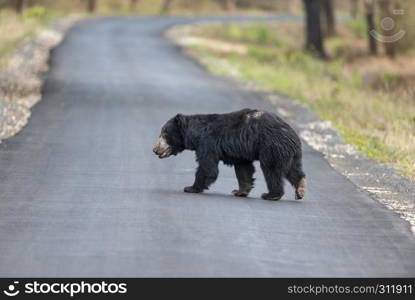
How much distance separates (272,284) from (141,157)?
7.93 m

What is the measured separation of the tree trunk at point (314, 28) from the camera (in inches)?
1757

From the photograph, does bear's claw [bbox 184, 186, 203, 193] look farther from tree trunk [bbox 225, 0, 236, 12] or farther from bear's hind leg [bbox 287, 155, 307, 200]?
tree trunk [bbox 225, 0, 236, 12]

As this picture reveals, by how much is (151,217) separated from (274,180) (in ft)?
5.82

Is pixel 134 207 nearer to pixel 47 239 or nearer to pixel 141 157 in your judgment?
pixel 47 239

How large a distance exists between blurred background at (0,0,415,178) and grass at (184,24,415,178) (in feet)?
0.07

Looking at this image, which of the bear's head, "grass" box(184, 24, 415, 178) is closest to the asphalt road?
the bear's head

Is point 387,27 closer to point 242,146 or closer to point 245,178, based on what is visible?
point 245,178

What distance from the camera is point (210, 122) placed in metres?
12.7

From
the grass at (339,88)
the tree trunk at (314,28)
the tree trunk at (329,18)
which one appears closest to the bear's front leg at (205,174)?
the grass at (339,88)

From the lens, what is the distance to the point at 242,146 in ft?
40.3

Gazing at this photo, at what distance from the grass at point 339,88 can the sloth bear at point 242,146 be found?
333cm

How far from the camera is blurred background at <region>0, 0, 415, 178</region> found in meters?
21.0

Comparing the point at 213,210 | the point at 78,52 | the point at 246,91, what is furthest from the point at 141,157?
the point at 78,52

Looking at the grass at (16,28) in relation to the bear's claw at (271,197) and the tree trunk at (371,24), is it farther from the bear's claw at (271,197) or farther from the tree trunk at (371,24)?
the bear's claw at (271,197)
